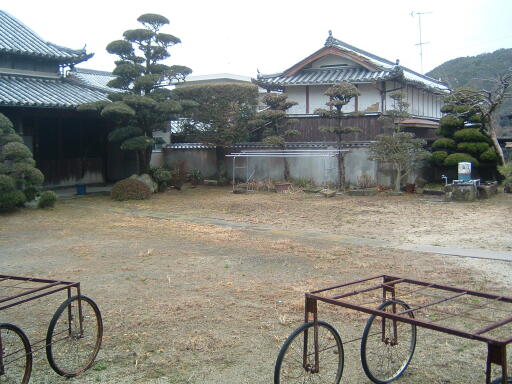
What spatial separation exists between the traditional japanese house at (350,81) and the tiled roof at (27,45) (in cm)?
821

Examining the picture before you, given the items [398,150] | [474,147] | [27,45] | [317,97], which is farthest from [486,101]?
[27,45]

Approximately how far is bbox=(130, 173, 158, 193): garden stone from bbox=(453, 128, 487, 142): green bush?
11865 millimetres

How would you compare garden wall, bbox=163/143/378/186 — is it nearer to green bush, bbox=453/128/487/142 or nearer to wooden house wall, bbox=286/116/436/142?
wooden house wall, bbox=286/116/436/142

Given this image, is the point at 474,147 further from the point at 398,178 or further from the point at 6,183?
the point at 6,183

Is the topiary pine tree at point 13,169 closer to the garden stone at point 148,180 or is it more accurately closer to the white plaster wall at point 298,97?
the garden stone at point 148,180

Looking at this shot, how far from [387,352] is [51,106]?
15384 millimetres

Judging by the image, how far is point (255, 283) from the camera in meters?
7.12

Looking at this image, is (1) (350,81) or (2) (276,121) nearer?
(2) (276,121)

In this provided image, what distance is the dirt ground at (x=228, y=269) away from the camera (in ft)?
15.1

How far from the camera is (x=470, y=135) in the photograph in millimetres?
18969

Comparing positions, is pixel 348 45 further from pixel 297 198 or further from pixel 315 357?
pixel 315 357

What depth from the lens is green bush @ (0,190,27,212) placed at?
13633 millimetres

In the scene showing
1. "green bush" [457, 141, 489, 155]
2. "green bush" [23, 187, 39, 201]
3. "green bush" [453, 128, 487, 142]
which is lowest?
"green bush" [23, 187, 39, 201]

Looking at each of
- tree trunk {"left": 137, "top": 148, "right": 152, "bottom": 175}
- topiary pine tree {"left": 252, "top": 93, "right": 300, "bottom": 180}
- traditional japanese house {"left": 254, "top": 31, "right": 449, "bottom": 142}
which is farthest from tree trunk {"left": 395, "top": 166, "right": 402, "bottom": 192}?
tree trunk {"left": 137, "top": 148, "right": 152, "bottom": 175}
